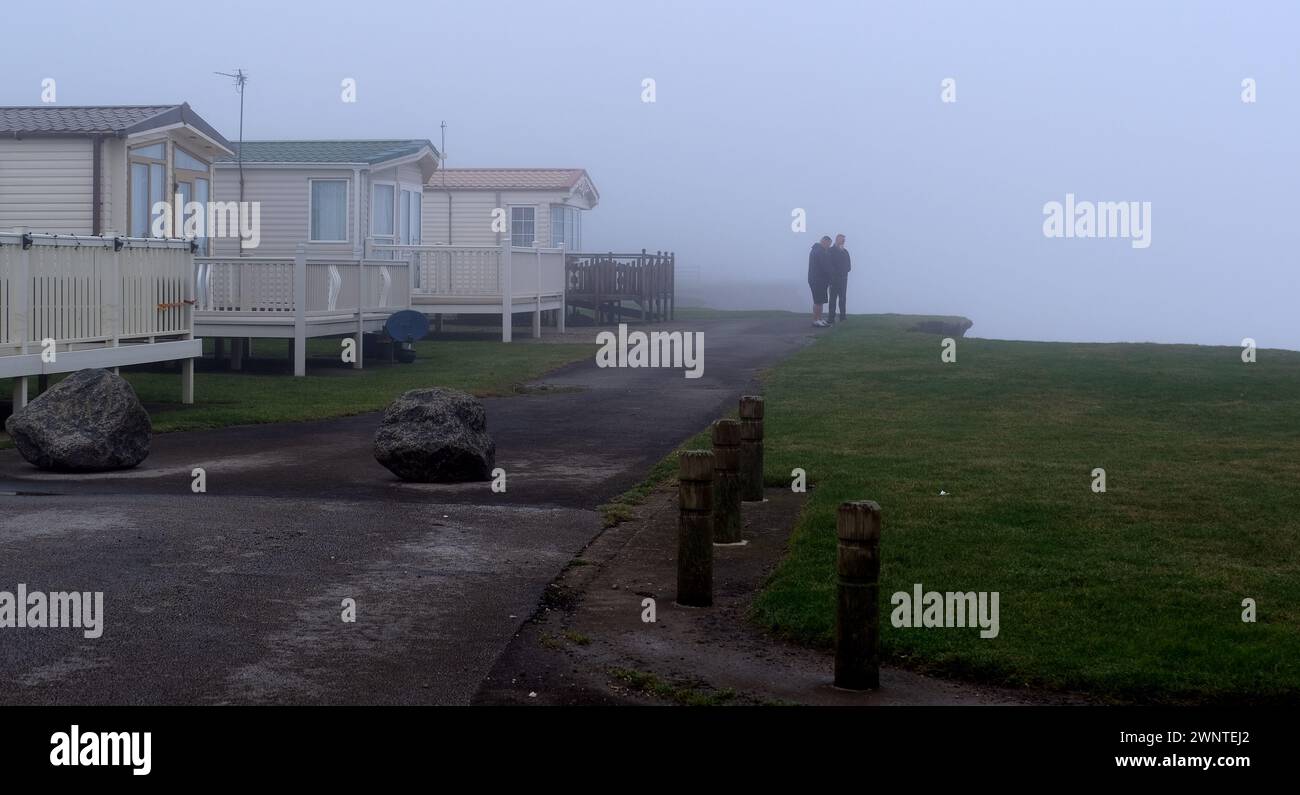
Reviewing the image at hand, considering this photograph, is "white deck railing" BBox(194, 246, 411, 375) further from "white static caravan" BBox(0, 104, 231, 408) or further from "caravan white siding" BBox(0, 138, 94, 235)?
"caravan white siding" BBox(0, 138, 94, 235)

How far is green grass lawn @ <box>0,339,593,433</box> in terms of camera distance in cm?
1558

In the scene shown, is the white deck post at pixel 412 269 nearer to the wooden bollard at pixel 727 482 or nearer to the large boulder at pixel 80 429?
the large boulder at pixel 80 429

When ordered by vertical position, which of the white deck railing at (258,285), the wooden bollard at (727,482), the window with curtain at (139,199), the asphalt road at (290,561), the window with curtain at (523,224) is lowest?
the asphalt road at (290,561)

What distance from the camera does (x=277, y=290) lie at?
818 inches

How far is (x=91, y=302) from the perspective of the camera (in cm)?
1491

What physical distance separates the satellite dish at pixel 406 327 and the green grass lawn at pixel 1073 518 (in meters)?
6.34

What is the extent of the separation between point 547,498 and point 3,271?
20.3ft

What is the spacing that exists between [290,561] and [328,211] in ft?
74.0

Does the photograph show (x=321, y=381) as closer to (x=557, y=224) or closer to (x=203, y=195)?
(x=203, y=195)

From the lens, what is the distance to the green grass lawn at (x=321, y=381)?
15578mm

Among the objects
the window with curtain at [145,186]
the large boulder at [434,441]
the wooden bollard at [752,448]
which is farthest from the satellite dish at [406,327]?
the wooden bollard at [752,448]
